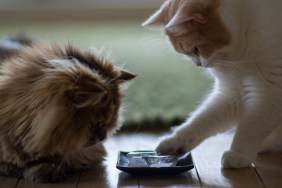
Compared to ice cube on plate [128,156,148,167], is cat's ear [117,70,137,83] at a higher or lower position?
higher

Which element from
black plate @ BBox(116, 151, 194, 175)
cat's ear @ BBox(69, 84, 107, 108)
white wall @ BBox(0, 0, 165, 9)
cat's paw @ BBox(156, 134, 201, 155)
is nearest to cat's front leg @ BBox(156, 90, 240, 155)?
cat's paw @ BBox(156, 134, 201, 155)

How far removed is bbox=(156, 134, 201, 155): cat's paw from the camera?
188cm

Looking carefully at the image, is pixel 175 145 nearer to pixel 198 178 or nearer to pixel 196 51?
pixel 198 178

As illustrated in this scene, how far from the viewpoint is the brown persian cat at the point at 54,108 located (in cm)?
156

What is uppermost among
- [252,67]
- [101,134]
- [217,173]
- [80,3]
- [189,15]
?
[189,15]

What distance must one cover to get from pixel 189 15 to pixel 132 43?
1.99m

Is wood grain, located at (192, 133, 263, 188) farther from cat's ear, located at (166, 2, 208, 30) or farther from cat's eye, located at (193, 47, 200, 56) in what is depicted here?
cat's ear, located at (166, 2, 208, 30)

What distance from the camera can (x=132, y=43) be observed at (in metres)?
3.70

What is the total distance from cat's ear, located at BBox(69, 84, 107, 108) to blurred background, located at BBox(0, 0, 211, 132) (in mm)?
378

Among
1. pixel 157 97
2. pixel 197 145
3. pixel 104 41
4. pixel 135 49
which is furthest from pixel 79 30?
pixel 197 145

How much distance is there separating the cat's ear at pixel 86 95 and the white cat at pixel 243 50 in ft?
1.21

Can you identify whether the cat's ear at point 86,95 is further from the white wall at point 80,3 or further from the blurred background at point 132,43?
the white wall at point 80,3

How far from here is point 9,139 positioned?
1.67 meters

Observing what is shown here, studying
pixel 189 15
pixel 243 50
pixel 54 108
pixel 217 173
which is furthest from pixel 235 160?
pixel 54 108
